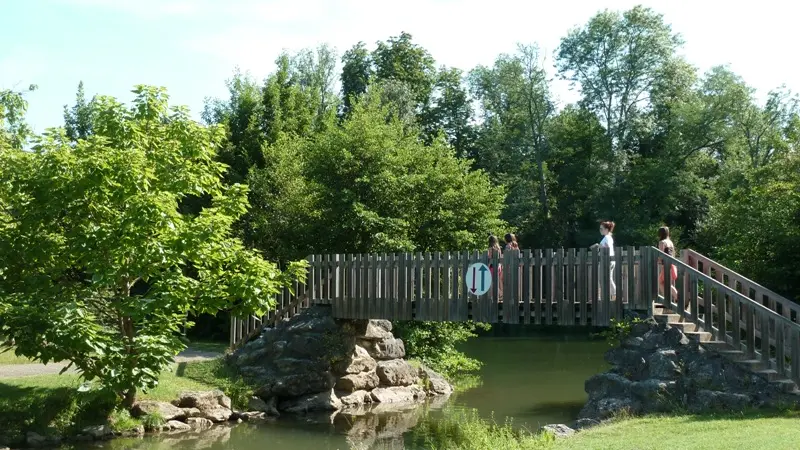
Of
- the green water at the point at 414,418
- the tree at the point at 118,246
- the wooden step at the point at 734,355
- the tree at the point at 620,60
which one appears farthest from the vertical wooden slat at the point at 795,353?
the tree at the point at 620,60

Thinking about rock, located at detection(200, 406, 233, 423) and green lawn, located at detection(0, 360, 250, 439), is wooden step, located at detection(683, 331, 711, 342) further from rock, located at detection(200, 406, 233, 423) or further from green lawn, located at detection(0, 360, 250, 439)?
green lawn, located at detection(0, 360, 250, 439)

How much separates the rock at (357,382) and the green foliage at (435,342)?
4.77m

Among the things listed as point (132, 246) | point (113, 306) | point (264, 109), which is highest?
point (264, 109)

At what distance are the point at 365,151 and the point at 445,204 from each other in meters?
3.32

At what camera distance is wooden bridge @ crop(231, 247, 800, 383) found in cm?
1391

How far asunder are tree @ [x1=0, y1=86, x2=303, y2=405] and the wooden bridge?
365 cm

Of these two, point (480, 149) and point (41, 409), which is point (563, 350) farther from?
point (41, 409)

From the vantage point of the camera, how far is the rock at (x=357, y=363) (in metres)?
21.5

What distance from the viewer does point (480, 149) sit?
173 ft

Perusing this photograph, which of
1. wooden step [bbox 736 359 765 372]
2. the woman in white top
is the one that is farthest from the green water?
wooden step [bbox 736 359 765 372]

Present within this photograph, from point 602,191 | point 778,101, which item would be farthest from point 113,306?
point 778,101

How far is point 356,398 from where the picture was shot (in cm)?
2145

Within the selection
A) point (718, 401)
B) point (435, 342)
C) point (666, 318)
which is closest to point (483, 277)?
point (666, 318)

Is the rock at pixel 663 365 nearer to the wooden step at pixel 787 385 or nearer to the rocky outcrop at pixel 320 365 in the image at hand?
the wooden step at pixel 787 385
